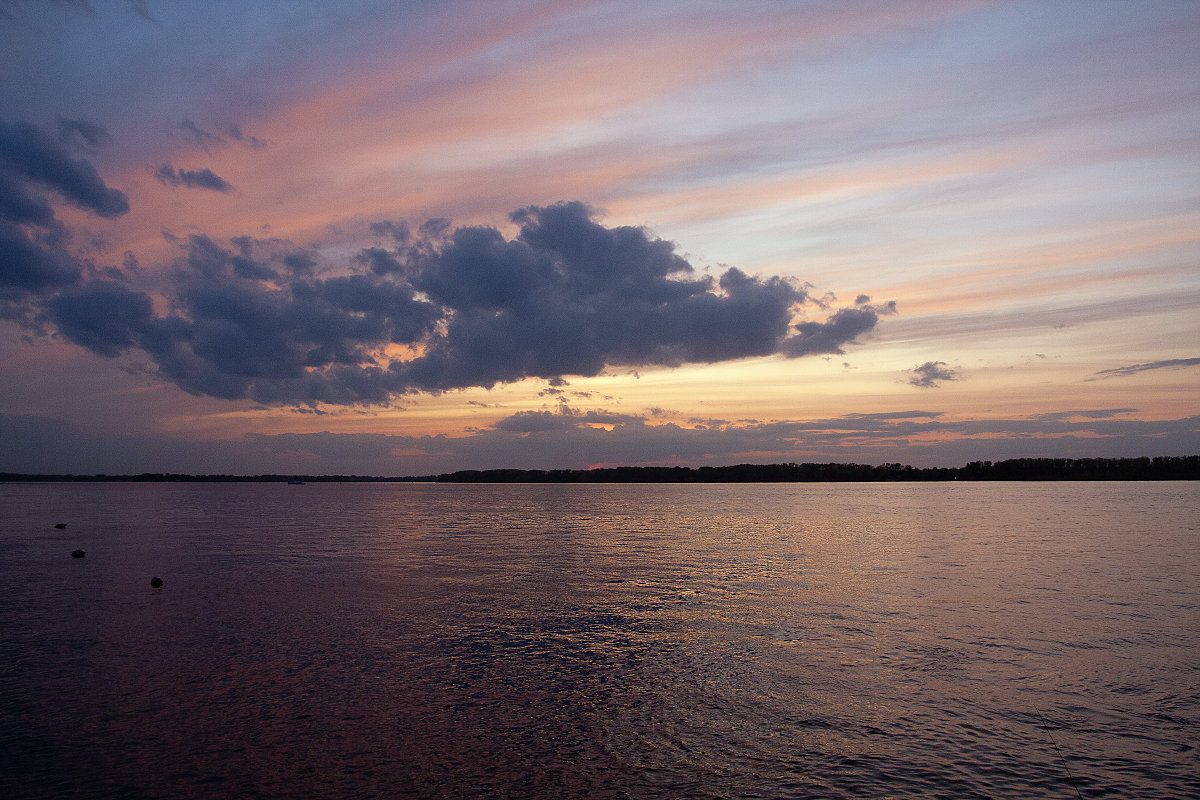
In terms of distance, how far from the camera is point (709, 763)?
1188cm

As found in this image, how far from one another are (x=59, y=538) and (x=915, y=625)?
58.2 metres

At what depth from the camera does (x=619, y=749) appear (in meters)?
12.5

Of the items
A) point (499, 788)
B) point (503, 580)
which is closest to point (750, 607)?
point (503, 580)

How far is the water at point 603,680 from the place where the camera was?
11.4 m

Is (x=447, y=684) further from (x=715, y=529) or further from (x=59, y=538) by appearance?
(x=59, y=538)

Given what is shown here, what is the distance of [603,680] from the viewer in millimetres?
16438

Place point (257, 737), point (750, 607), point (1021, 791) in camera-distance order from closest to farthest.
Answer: point (1021, 791), point (257, 737), point (750, 607)

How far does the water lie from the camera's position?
450 inches

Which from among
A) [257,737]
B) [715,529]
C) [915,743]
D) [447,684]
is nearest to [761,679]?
[915,743]

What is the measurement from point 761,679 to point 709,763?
4.85 m

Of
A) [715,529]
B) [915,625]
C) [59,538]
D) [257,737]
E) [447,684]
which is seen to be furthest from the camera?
[715,529]

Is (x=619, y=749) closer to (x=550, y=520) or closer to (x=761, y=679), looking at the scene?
(x=761, y=679)

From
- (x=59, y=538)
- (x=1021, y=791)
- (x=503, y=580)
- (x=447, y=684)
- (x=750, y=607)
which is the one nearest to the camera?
(x=1021, y=791)

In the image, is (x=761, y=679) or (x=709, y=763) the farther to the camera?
(x=761, y=679)
